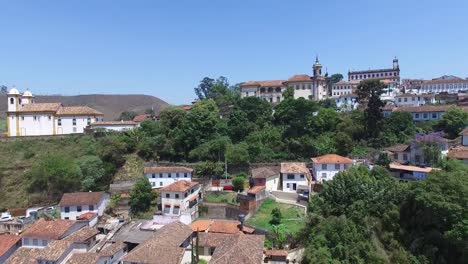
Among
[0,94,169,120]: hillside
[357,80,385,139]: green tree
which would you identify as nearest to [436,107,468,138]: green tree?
[357,80,385,139]: green tree

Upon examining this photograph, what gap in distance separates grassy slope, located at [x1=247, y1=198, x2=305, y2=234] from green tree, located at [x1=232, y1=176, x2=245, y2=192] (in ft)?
11.0

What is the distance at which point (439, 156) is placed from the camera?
33438 mm

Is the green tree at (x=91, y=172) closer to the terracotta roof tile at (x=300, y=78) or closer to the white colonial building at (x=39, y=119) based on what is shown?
the white colonial building at (x=39, y=119)

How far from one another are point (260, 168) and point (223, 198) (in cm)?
478

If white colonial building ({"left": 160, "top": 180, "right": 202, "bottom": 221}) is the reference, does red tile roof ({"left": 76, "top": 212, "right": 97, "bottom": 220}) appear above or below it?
below

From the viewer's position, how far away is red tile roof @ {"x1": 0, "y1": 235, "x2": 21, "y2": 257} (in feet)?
92.0

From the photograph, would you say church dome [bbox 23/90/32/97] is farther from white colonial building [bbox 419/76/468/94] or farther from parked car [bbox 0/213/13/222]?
white colonial building [bbox 419/76/468/94]

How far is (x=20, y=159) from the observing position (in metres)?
46.8

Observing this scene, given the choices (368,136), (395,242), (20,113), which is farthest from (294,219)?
(20,113)

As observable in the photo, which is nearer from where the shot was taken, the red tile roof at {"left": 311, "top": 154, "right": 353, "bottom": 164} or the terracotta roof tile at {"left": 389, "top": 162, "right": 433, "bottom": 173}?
the terracotta roof tile at {"left": 389, "top": 162, "right": 433, "bottom": 173}

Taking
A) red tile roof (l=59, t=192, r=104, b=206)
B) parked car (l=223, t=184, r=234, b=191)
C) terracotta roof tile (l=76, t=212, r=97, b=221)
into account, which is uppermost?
parked car (l=223, t=184, r=234, b=191)

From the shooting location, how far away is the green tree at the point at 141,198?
34.1 metres

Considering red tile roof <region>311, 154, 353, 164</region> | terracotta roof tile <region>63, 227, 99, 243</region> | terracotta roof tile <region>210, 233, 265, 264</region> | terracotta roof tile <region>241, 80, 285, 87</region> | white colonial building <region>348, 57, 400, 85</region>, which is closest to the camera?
terracotta roof tile <region>210, 233, 265, 264</region>

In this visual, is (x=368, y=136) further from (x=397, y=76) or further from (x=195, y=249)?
(x=397, y=76)
